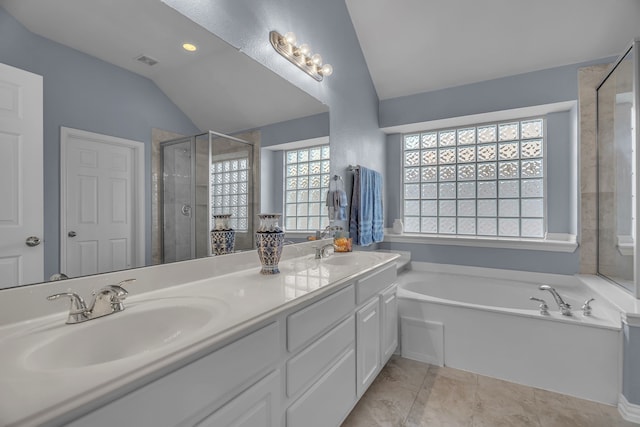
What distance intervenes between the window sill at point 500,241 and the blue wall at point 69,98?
2850 millimetres

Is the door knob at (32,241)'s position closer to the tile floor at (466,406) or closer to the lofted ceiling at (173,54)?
the lofted ceiling at (173,54)

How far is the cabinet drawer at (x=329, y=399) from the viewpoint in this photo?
1127 mm

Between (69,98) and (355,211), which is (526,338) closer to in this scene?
(355,211)

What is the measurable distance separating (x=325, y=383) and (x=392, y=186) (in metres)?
2.78

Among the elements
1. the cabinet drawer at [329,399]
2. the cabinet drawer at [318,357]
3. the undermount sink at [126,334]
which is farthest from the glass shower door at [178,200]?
the cabinet drawer at [329,399]

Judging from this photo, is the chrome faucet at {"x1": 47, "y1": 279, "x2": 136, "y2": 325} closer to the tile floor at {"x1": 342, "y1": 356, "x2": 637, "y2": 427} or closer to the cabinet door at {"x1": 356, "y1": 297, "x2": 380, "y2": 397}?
the cabinet door at {"x1": 356, "y1": 297, "x2": 380, "y2": 397}

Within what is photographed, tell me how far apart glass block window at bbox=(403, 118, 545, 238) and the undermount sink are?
3041 millimetres

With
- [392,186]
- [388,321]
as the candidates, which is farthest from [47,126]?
[392,186]

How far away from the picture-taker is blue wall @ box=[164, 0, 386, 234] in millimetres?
1523

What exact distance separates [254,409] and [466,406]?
155cm

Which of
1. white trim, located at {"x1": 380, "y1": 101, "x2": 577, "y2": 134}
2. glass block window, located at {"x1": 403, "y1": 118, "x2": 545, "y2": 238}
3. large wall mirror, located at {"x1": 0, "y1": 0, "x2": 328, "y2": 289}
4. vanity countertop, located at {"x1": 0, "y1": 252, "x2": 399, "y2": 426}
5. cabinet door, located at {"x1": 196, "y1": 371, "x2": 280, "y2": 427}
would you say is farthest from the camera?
glass block window, located at {"x1": 403, "y1": 118, "x2": 545, "y2": 238}

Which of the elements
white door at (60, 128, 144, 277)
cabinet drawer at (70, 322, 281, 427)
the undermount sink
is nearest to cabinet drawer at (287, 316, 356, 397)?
cabinet drawer at (70, 322, 281, 427)

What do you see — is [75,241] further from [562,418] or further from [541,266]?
[541,266]

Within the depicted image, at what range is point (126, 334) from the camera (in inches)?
35.3
